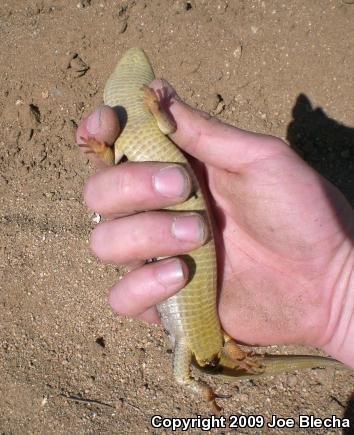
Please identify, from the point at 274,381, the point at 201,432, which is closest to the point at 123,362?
the point at 201,432

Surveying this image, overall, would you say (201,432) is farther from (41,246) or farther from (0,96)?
(0,96)

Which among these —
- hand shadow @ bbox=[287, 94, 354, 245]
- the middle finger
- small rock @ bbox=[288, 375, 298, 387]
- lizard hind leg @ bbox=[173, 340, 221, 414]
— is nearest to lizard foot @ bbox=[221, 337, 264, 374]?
lizard hind leg @ bbox=[173, 340, 221, 414]

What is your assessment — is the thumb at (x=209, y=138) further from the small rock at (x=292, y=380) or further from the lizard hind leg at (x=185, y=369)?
the small rock at (x=292, y=380)

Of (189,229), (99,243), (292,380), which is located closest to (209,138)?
(189,229)

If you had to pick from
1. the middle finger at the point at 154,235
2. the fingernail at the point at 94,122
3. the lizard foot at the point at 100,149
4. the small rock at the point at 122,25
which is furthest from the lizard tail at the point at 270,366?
the small rock at the point at 122,25

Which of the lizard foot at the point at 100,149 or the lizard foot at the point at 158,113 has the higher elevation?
the lizard foot at the point at 158,113

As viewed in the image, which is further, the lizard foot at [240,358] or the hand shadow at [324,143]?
the hand shadow at [324,143]
